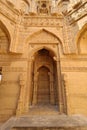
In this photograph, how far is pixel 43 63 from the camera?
7215mm

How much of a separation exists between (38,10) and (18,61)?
4.82 metres

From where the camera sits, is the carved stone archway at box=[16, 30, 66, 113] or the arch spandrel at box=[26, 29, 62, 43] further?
the arch spandrel at box=[26, 29, 62, 43]

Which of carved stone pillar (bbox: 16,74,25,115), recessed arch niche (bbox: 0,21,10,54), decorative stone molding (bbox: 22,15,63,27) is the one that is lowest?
carved stone pillar (bbox: 16,74,25,115)

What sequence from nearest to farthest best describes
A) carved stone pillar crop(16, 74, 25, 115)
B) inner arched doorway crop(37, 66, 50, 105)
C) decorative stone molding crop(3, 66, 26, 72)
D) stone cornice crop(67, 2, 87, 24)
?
carved stone pillar crop(16, 74, 25, 115)
decorative stone molding crop(3, 66, 26, 72)
stone cornice crop(67, 2, 87, 24)
inner arched doorway crop(37, 66, 50, 105)

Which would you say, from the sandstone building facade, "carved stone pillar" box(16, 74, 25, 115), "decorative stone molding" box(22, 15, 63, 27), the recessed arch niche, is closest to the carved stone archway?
the sandstone building facade

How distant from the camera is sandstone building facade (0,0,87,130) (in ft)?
16.8

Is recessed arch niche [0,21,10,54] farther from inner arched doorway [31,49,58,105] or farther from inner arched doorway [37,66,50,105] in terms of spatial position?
inner arched doorway [37,66,50,105]

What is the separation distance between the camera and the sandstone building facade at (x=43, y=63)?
5.12 m

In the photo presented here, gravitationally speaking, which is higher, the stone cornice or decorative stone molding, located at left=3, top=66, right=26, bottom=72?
the stone cornice

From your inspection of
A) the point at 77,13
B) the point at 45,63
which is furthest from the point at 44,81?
the point at 77,13

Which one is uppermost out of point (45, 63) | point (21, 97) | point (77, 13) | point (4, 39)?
point (77, 13)

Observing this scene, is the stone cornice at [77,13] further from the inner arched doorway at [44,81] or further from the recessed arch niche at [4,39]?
the recessed arch niche at [4,39]

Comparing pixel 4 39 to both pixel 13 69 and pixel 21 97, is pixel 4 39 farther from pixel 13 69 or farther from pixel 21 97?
pixel 21 97

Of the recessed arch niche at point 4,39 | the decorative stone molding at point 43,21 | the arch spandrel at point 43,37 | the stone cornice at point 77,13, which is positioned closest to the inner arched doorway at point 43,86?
the arch spandrel at point 43,37
